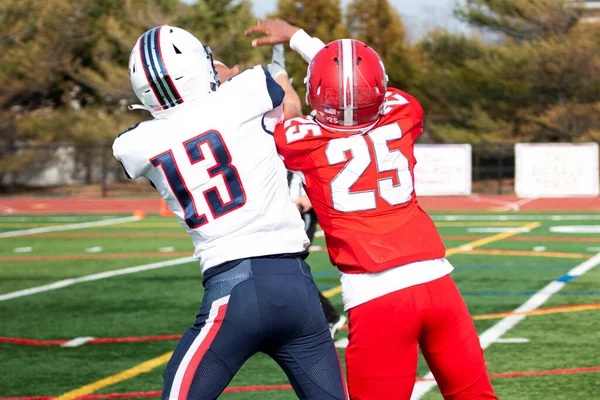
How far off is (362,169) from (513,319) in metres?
5.11

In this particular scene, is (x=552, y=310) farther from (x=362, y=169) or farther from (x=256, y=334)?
(x=256, y=334)

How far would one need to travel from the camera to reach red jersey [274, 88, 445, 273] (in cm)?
362

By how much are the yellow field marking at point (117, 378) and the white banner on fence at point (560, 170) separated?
64.3 feet

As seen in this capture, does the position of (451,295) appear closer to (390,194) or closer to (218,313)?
(390,194)

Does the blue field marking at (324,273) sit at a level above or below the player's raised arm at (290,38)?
below

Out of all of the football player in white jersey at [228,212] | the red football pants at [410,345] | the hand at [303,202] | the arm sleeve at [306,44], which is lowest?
the hand at [303,202]

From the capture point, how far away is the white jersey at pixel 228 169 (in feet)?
11.8

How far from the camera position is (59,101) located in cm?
4041

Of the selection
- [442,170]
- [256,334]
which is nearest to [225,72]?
[256,334]

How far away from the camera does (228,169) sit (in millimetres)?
3604

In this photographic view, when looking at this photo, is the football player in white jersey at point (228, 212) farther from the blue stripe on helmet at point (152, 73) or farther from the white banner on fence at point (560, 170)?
the white banner on fence at point (560, 170)

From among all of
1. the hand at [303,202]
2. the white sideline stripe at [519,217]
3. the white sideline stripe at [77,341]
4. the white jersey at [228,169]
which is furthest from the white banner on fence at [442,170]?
the white jersey at [228,169]

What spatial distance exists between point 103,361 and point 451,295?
4144mm

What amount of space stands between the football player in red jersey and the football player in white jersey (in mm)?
129
